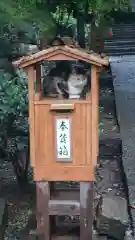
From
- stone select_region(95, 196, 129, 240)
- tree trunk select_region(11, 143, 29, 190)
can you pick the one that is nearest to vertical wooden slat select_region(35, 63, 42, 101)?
stone select_region(95, 196, 129, 240)

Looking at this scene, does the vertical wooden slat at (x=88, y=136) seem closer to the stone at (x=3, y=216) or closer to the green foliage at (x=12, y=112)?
the green foliage at (x=12, y=112)

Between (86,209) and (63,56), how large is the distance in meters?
1.18

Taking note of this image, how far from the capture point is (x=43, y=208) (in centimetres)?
408

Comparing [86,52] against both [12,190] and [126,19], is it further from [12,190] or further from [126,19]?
[126,19]

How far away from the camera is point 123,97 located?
1053cm

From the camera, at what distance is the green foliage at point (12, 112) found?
4627 mm

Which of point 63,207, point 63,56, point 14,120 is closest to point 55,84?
point 63,56

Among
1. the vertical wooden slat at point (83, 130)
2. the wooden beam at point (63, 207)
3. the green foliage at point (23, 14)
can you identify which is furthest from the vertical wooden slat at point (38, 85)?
the wooden beam at point (63, 207)

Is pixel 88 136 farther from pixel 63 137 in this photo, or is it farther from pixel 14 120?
pixel 14 120

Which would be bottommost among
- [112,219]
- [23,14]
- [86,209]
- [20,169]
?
[112,219]

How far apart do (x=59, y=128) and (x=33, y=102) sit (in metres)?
0.26

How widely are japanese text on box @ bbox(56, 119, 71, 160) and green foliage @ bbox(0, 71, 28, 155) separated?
77 cm

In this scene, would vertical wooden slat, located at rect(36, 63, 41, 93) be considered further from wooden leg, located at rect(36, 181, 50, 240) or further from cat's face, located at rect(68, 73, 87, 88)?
wooden leg, located at rect(36, 181, 50, 240)

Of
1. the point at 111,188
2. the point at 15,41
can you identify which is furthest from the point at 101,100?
the point at 15,41
